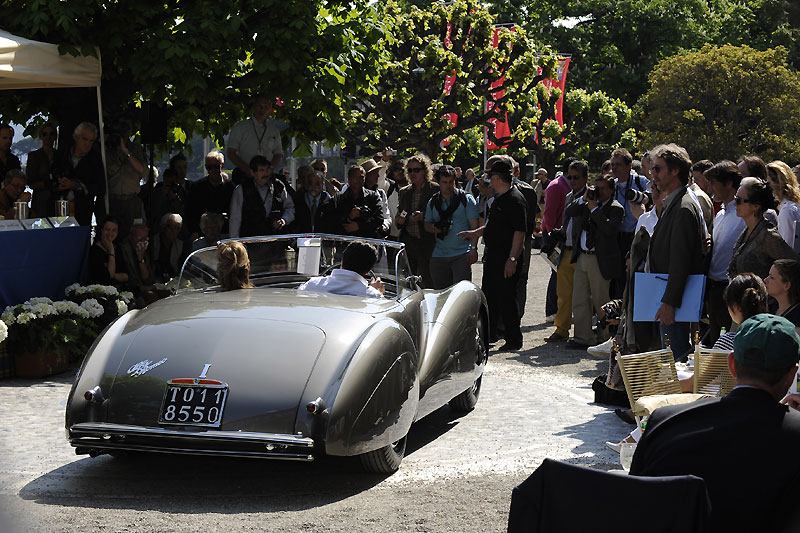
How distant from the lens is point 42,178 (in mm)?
11938

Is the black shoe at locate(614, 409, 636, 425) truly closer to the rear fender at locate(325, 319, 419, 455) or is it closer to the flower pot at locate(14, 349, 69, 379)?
the rear fender at locate(325, 319, 419, 455)

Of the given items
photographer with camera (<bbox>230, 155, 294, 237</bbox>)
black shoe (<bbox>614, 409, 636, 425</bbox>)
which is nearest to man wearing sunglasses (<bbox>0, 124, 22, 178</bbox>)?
photographer with camera (<bbox>230, 155, 294, 237</bbox>)

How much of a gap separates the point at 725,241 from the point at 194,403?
14.8 feet

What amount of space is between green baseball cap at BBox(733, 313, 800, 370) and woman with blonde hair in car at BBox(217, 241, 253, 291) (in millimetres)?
4572

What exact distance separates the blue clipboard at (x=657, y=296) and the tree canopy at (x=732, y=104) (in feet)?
117

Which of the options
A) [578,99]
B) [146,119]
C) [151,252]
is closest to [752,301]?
[151,252]

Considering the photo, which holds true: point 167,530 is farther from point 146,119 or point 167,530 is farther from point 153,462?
point 146,119

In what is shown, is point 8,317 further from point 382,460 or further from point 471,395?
point 382,460

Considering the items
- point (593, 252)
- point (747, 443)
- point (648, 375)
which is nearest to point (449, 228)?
point (593, 252)

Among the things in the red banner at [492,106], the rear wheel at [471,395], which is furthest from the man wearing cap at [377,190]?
the red banner at [492,106]

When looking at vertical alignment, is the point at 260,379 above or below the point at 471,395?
above

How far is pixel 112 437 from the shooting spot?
6.00 meters

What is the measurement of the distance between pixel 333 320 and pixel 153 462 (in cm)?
144

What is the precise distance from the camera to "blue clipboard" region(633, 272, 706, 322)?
774 centimetres
